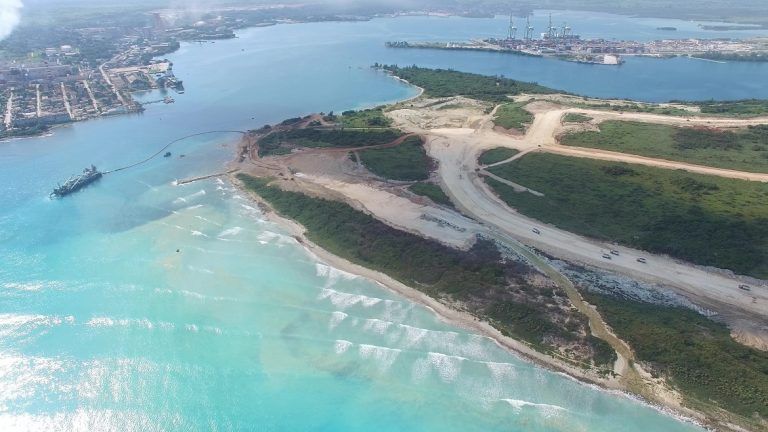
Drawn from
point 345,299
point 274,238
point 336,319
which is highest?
point 274,238

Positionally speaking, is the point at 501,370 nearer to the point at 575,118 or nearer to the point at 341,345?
the point at 341,345

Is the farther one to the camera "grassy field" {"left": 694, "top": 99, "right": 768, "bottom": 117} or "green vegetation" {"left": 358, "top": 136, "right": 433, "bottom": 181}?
"grassy field" {"left": 694, "top": 99, "right": 768, "bottom": 117}

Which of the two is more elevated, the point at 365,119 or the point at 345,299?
the point at 365,119

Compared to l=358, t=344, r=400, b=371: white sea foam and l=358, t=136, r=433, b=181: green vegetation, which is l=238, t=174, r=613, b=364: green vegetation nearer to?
l=358, t=344, r=400, b=371: white sea foam

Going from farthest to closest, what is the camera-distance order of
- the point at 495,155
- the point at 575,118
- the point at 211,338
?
the point at 575,118
the point at 495,155
the point at 211,338

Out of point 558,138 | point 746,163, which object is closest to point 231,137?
point 558,138

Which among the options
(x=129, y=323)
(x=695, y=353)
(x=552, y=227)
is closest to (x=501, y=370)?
(x=695, y=353)

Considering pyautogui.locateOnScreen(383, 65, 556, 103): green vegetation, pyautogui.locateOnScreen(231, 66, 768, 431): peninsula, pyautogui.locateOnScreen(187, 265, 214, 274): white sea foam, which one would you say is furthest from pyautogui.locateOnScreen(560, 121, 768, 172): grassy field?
pyautogui.locateOnScreen(187, 265, 214, 274): white sea foam
